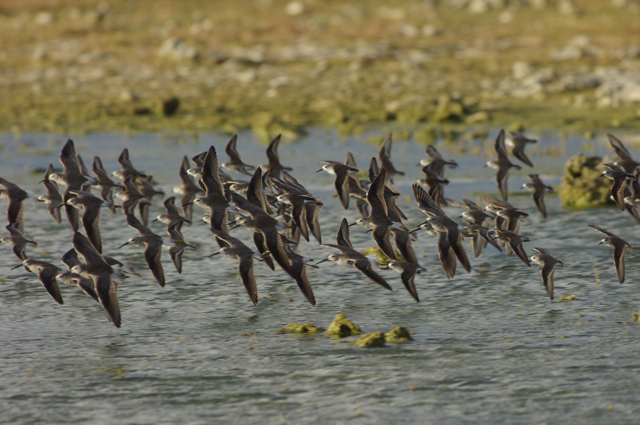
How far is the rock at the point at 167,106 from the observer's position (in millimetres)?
26831

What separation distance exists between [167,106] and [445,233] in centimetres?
1665

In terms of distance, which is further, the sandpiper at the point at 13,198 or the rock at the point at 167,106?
the rock at the point at 167,106

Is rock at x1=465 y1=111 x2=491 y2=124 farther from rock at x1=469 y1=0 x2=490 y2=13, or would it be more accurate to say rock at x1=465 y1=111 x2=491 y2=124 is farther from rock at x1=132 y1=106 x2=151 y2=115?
rock at x1=469 y1=0 x2=490 y2=13

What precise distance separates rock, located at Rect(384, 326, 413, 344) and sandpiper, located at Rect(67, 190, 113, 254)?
Answer: 4313 millimetres

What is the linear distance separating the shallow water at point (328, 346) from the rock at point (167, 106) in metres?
11.7

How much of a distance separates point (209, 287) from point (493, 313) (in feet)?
12.9

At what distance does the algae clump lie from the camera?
10.6 metres

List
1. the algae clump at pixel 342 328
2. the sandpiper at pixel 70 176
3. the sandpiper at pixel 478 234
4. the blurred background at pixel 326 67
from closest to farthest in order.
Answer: the algae clump at pixel 342 328
the sandpiper at pixel 478 234
the sandpiper at pixel 70 176
the blurred background at pixel 326 67

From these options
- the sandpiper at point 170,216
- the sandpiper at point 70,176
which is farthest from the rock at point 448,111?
the sandpiper at point 70,176

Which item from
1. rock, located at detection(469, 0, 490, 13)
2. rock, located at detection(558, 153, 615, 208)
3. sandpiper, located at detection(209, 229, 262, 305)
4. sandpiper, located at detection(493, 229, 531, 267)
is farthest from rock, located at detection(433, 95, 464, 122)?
rock, located at detection(469, 0, 490, 13)

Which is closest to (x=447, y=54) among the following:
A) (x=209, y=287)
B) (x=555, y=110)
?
(x=555, y=110)

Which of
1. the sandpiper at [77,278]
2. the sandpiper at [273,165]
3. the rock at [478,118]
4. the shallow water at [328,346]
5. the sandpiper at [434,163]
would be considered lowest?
the shallow water at [328,346]

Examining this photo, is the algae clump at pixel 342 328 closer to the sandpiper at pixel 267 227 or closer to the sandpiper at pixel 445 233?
the sandpiper at pixel 267 227

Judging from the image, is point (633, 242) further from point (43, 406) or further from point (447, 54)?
point (447, 54)
